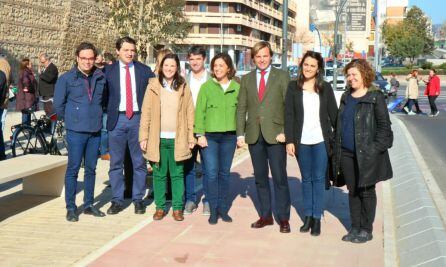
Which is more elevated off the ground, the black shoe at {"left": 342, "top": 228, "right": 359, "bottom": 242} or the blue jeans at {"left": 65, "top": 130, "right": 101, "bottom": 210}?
the blue jeans at {"left": 65, "top": 130, "right": 101, "bottom": 210}

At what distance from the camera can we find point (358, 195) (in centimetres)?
633

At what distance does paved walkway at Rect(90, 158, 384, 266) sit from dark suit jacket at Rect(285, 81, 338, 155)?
94 cm

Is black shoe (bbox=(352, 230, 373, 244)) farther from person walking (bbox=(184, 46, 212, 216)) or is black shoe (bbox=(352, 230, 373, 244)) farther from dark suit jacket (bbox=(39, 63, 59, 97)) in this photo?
dark suit jacket (bbox=(39, 63, 59, 97))

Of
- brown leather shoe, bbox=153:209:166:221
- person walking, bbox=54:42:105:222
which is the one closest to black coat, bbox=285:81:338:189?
brown leather shoe, bbox=153:209:166:221

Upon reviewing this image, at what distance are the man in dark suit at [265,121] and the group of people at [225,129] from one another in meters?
0.01

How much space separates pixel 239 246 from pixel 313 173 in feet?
3.58

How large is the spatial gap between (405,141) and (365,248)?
25.0 ft

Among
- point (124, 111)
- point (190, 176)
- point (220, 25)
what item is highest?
point (220, 25)

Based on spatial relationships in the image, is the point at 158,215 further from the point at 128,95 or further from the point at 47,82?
the point at 47,82

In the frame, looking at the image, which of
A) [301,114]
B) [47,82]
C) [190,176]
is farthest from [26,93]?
[301,114]

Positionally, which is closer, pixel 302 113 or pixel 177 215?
pixel 302 113

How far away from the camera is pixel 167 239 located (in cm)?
630

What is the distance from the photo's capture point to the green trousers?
7.23m

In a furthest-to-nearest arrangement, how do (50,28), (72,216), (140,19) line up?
1. (140,19)
2. (50,28)
3. (72,216)
